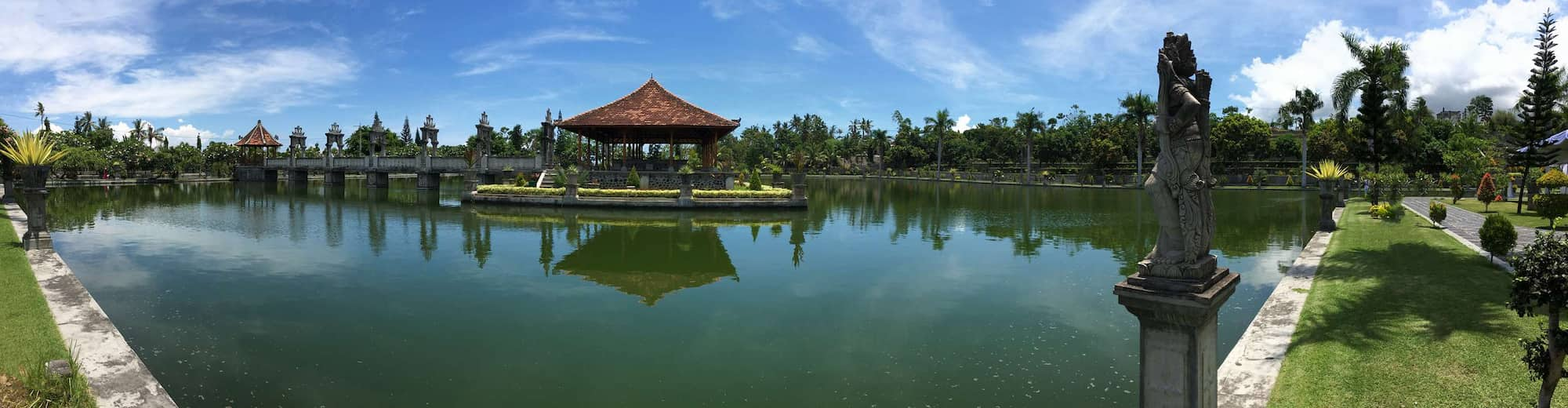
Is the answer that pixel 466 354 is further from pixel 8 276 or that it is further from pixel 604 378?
pixel 8 276

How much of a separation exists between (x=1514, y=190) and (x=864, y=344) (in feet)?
112

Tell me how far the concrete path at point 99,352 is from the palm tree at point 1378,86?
2247 centimetres

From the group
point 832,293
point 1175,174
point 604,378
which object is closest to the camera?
point 1175,174

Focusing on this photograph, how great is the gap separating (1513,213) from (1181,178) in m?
23.9

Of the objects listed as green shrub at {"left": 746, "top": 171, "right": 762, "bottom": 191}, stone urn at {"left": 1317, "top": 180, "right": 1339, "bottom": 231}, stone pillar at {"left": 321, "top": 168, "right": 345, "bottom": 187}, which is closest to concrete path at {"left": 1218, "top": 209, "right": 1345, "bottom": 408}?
stone urn at {"left": 1317, "top": 180, "right": 1339, "bottom": 231}

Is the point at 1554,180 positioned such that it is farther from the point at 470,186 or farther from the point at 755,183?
the point at 470,186

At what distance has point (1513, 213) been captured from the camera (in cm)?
2003

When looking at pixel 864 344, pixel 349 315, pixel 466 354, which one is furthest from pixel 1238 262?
pixel 349 315

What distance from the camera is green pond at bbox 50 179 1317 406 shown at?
22.0ft

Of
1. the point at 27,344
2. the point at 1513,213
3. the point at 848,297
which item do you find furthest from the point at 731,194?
the point at 1513,213

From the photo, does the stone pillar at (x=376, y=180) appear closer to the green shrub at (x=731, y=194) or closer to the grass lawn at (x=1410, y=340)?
the green shrub at (x=731, y=194)

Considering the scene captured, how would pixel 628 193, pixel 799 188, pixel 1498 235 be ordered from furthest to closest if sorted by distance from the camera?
pixel 628 193 < pixel 799 188 < pixel 1498 235

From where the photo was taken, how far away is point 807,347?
804 cm

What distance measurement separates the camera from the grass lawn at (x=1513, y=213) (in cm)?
1639
